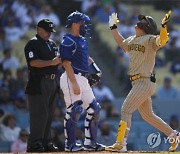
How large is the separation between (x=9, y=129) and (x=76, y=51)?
4555 millimetres

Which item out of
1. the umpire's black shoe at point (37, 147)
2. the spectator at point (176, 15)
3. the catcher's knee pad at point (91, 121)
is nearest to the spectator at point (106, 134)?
the umpire's black shoe at point (37, 147)

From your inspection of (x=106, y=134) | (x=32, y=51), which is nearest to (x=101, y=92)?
(x=106, y=134)

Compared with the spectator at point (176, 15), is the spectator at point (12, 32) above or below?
Answer: below

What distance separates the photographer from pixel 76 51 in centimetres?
883

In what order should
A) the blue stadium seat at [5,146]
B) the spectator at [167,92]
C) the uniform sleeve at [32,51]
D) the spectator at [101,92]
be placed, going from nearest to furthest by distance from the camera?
the uniform sleeve at [32,51] < the blue stadium seat at [5,146] < the spectator at [101,92] < the spectator at [167,92]

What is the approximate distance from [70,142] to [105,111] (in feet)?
17.6

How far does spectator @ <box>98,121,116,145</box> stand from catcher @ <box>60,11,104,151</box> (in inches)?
101

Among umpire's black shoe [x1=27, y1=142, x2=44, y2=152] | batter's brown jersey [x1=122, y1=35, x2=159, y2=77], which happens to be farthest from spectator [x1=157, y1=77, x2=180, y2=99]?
batter's brown jersey [x1=122, y1=35, x2=159, y2=77]

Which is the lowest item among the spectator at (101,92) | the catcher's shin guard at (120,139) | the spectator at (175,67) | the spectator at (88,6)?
the catcher's shin guard at (120,139)

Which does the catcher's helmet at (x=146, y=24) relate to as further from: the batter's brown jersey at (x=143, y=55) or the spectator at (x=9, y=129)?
the spectator at (x=9, y=129)

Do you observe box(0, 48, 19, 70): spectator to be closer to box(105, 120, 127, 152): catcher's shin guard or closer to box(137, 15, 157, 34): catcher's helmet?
box(137, 15, 157, 34): catcher's helmet

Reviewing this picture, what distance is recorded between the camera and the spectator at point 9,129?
12891mm

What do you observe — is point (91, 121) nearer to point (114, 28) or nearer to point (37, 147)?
point (37, 147)

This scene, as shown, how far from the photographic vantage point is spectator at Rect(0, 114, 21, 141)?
1289cm
